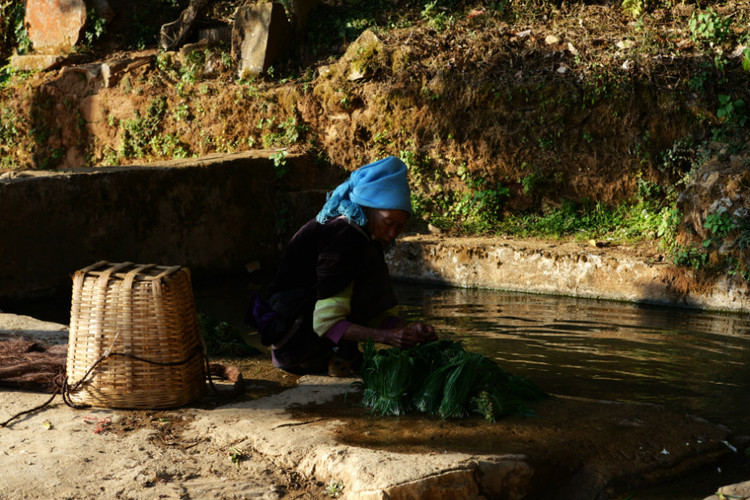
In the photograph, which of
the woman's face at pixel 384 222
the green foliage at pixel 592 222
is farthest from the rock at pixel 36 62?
the woman's face at pixel 384 222

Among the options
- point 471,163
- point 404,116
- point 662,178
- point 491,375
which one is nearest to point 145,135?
point 404,116

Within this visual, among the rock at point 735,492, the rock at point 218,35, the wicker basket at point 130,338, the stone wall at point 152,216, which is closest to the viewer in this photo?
the rock at point 735,492

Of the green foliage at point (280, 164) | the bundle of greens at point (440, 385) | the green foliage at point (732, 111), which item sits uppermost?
the green foliage at point (732, 111)

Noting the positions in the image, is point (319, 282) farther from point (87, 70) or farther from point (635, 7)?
point (87, 70)

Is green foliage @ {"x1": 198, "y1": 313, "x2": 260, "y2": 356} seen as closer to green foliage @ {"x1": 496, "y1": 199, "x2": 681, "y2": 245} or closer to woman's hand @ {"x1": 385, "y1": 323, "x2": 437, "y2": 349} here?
woman's hand @ {"x1": 385, "y1": 323, "x2": 437, "y2": 349}

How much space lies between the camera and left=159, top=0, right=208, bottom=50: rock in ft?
40.2

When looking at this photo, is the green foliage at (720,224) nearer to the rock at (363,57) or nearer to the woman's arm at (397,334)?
the woman's arm at (397,334)

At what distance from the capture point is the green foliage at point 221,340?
17.2 ft

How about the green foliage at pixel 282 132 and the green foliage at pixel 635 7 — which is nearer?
the green foliage at pixel 635 7

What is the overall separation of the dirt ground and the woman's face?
0.92 metres

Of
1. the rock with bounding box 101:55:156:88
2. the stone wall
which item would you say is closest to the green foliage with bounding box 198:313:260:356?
the stone wall

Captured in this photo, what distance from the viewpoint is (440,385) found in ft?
12.6

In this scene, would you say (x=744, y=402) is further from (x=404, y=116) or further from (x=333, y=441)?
(x=404, y=116)

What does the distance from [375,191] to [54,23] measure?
439 inches
